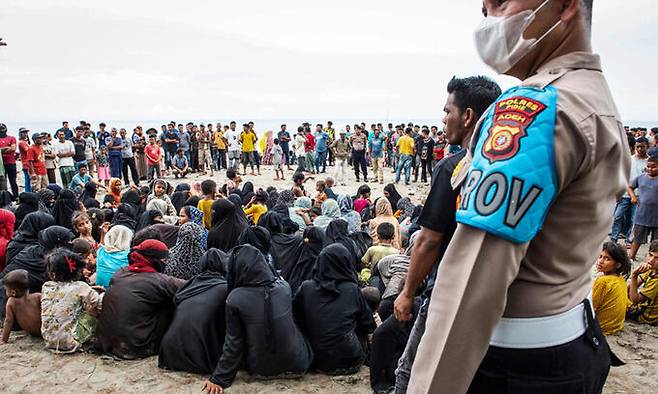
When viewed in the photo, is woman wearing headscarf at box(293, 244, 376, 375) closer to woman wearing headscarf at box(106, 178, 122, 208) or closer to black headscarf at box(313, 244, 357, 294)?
black headscarf at box(313, 244, 357, 294)

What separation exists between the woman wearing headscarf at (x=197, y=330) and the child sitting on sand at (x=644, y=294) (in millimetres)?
4013

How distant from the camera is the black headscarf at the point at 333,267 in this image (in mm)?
3732

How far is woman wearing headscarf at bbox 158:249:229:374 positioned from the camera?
3729mm

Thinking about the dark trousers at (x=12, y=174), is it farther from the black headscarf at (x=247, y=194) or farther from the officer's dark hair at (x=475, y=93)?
the officer's dark hair at (x=475, y=93)

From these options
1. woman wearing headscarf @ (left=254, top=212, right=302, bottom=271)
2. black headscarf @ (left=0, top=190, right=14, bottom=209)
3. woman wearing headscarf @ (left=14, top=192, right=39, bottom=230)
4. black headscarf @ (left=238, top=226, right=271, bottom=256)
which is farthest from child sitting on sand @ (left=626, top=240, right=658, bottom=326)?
black headscarf @ (left=0, top=190, right=14, bottom=209)

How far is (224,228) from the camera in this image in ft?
18.8

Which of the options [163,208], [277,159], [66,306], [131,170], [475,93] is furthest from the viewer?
[277,159]

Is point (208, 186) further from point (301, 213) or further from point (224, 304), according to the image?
point (224, 304)

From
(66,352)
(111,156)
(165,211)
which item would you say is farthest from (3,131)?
(66,352)

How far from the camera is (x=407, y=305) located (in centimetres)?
188

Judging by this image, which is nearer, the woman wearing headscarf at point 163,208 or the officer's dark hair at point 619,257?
the officer's dark hair at point 619,257

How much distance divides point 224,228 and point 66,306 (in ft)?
6.72

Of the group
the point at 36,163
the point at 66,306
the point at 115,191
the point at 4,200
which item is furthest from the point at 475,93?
the point at 36,163

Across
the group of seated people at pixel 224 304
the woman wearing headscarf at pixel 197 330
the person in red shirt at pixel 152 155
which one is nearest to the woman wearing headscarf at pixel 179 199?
the group of seated people at pixel 224 304
